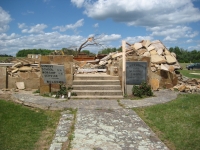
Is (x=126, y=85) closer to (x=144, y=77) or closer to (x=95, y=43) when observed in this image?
(x=144, y=77)

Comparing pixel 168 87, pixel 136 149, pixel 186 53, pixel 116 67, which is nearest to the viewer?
pixel 136 149

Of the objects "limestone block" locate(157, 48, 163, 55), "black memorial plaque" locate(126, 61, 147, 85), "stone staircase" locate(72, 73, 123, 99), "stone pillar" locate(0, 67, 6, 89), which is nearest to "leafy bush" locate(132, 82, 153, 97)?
"black memorial plaque" locate(126, 61, 147, 85)

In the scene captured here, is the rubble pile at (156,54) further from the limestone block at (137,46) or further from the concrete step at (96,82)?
the concrete step at (96,82)

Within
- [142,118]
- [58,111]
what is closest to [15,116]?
[58,111]

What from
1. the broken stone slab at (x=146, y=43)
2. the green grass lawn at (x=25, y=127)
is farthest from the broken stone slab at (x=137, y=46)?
the green grass lawn at (x=25, y=127)

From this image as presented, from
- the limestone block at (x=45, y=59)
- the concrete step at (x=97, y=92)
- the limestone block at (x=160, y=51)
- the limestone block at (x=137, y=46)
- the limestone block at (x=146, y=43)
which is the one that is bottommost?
the concrete step at (x=97, y=92)

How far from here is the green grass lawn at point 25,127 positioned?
3.99 meters

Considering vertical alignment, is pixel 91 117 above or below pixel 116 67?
below

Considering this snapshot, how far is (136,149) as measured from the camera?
12.4ft

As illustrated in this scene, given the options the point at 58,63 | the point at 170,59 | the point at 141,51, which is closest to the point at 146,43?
the point at 141,51

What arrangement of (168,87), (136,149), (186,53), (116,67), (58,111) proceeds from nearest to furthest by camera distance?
(136,149) → (58,111) → (116,67) → (168,87) → (186,53)

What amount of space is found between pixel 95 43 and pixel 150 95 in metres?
8.89

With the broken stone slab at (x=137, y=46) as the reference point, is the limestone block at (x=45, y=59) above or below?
below

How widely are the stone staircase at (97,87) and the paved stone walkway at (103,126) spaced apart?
894 millimetres
